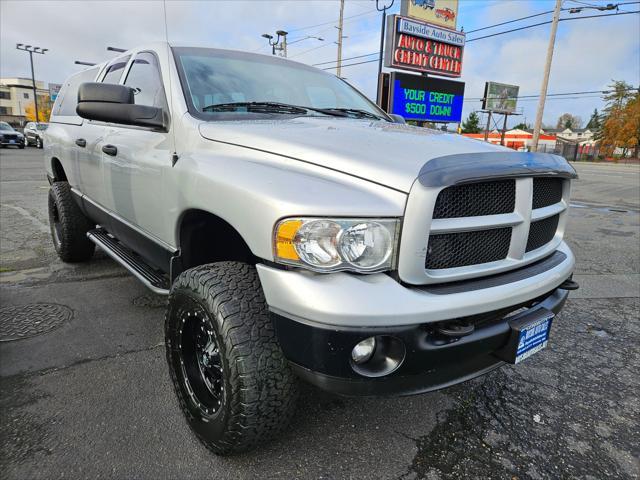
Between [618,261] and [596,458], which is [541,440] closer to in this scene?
[596,458]

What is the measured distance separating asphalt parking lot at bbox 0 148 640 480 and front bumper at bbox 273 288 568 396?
0.54m

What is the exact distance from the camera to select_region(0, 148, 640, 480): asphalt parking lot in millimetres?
1995

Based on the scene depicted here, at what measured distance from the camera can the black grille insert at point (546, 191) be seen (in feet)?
7.08

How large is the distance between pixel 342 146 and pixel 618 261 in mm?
5084

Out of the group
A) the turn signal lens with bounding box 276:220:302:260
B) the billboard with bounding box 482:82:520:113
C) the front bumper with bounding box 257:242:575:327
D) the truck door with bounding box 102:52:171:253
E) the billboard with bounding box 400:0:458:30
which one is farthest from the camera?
the billboard with bounding box 482:82:520:113

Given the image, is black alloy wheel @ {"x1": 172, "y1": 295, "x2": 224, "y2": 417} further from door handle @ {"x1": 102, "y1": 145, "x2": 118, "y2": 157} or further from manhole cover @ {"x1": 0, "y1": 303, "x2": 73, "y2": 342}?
manhole cover @ {"x1": 0, "y1": 303, "x2": 73, "y2": 342}

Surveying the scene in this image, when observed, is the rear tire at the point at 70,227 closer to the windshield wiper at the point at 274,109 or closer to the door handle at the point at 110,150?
the door handle at the point at 110,150

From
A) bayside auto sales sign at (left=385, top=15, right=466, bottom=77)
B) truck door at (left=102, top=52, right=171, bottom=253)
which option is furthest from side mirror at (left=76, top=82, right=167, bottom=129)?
bayside auto sales sign at (left=385, top=15, right=466, bottom=77)

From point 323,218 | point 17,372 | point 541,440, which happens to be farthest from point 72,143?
point 541,440

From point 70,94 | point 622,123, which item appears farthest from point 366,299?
point 622,123

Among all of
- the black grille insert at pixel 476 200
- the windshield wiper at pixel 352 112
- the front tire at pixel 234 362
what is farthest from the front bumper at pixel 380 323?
the windshield wiper at pixel 352 112

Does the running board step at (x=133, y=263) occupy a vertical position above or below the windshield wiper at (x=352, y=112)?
below

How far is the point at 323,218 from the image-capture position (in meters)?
1.60

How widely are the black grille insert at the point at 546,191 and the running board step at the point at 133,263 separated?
2.02 m
